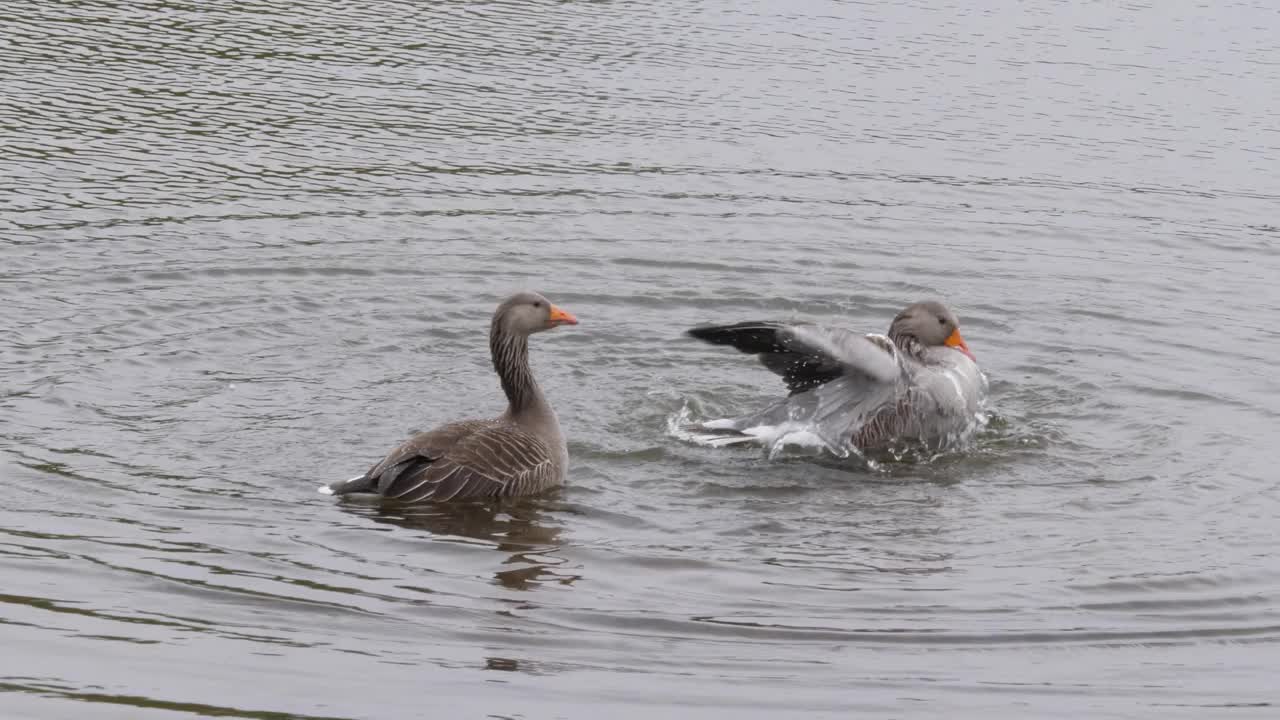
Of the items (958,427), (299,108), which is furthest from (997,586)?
(299,108)

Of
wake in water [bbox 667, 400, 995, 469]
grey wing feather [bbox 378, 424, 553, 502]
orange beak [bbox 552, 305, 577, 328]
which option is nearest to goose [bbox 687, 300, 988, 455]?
wake in water [bbox 667, 400, 995, 469]

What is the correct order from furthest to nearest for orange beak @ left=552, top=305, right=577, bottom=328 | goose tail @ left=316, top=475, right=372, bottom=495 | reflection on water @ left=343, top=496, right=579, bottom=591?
orange beak @ left=552, top=305, right=577, bottom=328 < goose tail @ left=316, top=475, right=372, bottom=495 < reflection on water @ left=343, top=496, right=579, bottom=591

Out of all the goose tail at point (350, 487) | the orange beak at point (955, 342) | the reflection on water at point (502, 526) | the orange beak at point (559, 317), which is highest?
the orange beak at point (559, 317)

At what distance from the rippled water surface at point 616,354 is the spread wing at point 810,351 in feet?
2.08

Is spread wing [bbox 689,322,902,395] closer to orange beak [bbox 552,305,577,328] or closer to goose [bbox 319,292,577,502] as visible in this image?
orange beak [bbox 552,305,577,328]

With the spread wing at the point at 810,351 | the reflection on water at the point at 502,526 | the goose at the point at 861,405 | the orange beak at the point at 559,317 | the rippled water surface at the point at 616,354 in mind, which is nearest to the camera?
the rippled water surface at the point at 616,354

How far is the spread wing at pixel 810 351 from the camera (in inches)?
414

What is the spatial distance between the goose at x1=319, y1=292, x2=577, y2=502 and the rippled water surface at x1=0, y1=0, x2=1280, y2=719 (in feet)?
0.65

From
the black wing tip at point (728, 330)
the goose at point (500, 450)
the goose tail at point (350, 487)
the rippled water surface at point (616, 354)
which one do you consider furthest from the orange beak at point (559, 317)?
the goose tail at point (350, 487)

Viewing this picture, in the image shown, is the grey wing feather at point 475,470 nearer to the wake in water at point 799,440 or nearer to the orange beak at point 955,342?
the wake in water at point 799,440

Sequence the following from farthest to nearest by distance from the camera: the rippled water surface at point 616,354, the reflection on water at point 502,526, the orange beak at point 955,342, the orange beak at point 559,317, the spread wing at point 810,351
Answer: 1. the orange beak at point 955,342
2. the orange beak at point 559,317
3. the spread wing at point 810,351
4. the reflection on water at point 502,526
5. the rippled water surface at point 616,354

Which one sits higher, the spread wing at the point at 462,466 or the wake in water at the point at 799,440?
the spread wing at the point at 462,466

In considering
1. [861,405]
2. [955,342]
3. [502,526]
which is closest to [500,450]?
[502,526]

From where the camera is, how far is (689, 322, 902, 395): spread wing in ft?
34.5
